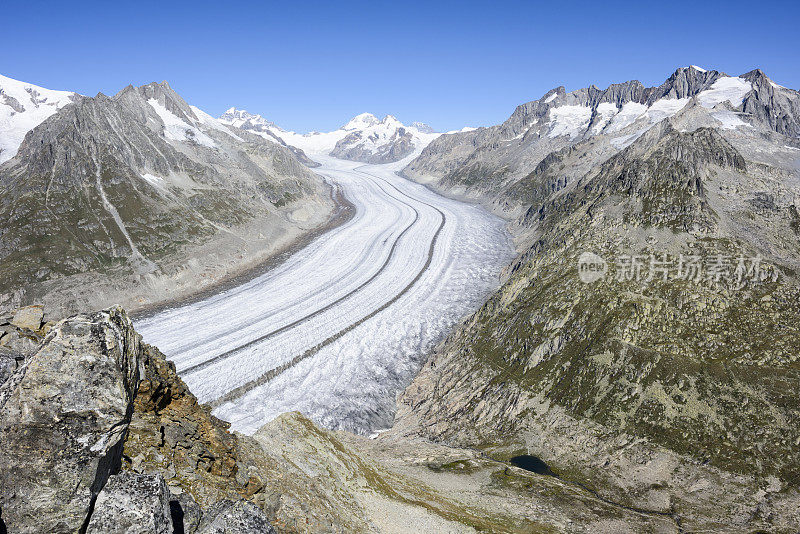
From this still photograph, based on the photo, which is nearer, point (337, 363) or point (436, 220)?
point (337, 363)

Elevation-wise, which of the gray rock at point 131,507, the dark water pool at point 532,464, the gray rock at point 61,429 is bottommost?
the dark water pool at point 532,464

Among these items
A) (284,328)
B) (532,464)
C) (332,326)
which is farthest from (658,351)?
(284,328)

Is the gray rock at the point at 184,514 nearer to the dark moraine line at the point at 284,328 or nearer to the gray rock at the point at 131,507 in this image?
the gray rock at the point at 131,507

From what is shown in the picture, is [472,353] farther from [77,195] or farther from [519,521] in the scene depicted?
[77,195]

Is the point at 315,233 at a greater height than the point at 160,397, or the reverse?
the point at 315,233

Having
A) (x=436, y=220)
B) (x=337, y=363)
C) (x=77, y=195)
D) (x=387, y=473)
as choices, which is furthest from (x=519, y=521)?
(x=436, y=220)

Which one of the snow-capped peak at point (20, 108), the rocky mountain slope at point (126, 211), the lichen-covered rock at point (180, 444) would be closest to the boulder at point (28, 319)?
the lichen-covered rock at point (180, 444)
